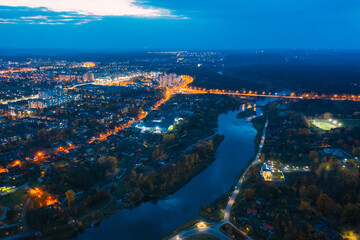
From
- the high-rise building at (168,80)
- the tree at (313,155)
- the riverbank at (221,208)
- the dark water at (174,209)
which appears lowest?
the dark water at (174,209)

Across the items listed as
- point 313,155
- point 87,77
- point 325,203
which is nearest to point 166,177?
point 325,203

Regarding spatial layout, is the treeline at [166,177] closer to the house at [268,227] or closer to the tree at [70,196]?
the tree at [70,196]

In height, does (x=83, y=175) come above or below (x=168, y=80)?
below

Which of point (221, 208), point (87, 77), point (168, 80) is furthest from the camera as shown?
point (87, 77)

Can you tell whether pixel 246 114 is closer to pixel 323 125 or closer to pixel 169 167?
pixel 323 125

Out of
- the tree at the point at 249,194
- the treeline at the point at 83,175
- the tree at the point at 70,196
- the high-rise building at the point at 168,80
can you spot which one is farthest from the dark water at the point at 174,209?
the high-rise building at the point at 168,80

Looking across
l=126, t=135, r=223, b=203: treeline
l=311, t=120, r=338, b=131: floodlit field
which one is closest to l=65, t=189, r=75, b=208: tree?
l=126, t=135, r=223, b=203: treeline

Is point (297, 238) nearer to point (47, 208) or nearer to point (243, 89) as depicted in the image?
point (47, 208)

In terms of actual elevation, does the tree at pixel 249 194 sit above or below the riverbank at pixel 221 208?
above

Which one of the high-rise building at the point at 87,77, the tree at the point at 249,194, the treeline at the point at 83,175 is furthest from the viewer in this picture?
Result: the high-rise building at the point at 87,77
